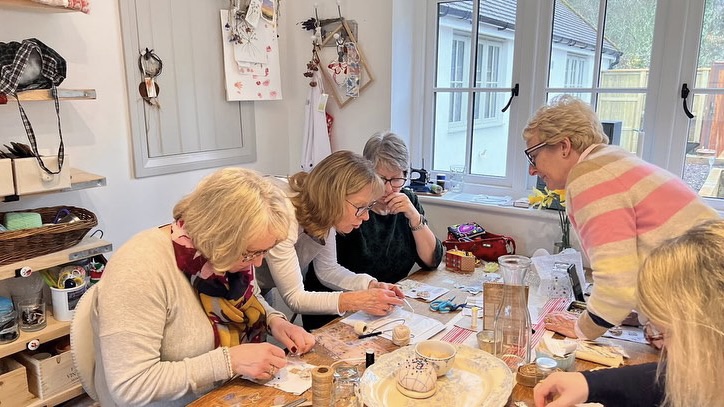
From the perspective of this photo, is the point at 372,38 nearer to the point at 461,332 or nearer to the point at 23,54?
the point at 23,54

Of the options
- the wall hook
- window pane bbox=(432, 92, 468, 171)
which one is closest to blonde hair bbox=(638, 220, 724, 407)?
the wall hook

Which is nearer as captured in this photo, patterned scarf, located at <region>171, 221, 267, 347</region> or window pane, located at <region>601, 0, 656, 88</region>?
patterned scarf, located at <region>171, 221, 267, 347</region>

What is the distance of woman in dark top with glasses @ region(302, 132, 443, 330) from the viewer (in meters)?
2.08

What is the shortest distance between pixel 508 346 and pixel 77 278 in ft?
5.43

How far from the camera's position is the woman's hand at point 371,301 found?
1607 millimetres

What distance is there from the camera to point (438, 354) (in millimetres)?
1211

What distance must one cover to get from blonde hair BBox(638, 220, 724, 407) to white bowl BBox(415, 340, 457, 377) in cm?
51

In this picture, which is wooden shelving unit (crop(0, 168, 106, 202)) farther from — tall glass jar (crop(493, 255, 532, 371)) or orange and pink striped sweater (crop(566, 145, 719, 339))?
orange and pink striped sweater (crop(566, 145, 719, 339))

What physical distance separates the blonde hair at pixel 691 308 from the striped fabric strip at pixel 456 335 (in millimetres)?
740

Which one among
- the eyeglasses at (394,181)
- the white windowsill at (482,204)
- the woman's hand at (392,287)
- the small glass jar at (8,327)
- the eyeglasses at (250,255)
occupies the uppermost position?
the eyeglasses at (394,181)

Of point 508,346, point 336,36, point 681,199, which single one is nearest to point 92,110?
point 336,36

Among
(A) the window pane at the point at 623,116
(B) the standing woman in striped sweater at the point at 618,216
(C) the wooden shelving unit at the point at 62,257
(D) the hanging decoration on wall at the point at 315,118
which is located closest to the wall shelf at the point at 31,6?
(C) the wooden shelving unit at the point at 62,257

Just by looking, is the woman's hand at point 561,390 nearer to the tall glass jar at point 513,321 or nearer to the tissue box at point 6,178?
the tall glass jar at point 513,321

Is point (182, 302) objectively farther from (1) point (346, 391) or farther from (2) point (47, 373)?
(2) point (47, 373)
